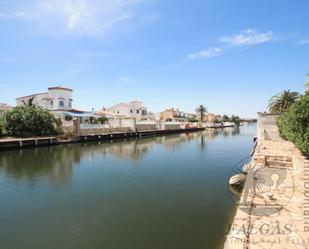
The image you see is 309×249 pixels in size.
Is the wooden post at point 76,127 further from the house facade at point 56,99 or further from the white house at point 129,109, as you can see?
the white house at point 129,109

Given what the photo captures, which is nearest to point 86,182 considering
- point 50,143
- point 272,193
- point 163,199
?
point 163,199

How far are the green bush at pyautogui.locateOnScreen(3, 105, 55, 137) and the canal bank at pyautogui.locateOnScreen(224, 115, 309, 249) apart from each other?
2790 centimetres

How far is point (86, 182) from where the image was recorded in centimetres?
1191

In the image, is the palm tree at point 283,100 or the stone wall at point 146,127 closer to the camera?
the palm tree at point 283,100

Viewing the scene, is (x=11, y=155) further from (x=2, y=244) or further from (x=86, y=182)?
(x=2, y=244)

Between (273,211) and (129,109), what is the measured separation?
191 feet

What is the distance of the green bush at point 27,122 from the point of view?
27.1m

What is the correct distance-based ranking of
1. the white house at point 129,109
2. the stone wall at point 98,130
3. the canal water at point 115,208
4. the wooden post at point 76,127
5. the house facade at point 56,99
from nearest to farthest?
the canal water at point 115,208, the wooden post at point 76,127, the stone wall at point 98,130, the house facade at point 56,99, the white house at point 129,109

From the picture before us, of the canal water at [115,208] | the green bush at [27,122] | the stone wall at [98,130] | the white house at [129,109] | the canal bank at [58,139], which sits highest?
the white house at [129,109]

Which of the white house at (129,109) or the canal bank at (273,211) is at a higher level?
the white house at (129,109)

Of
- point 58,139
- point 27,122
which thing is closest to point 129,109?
point 58,139

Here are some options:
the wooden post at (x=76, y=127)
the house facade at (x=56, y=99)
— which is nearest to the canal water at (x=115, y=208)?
the wooden post at (x=76, y=127)

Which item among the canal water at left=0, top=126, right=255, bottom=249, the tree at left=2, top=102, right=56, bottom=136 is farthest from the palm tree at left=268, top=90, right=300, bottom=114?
the tree at left=2, top=102, right=56, bottom=136

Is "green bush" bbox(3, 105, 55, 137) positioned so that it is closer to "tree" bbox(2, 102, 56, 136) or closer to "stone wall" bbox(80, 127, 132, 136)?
"tree" bbox(2, 102, 56, 136)
